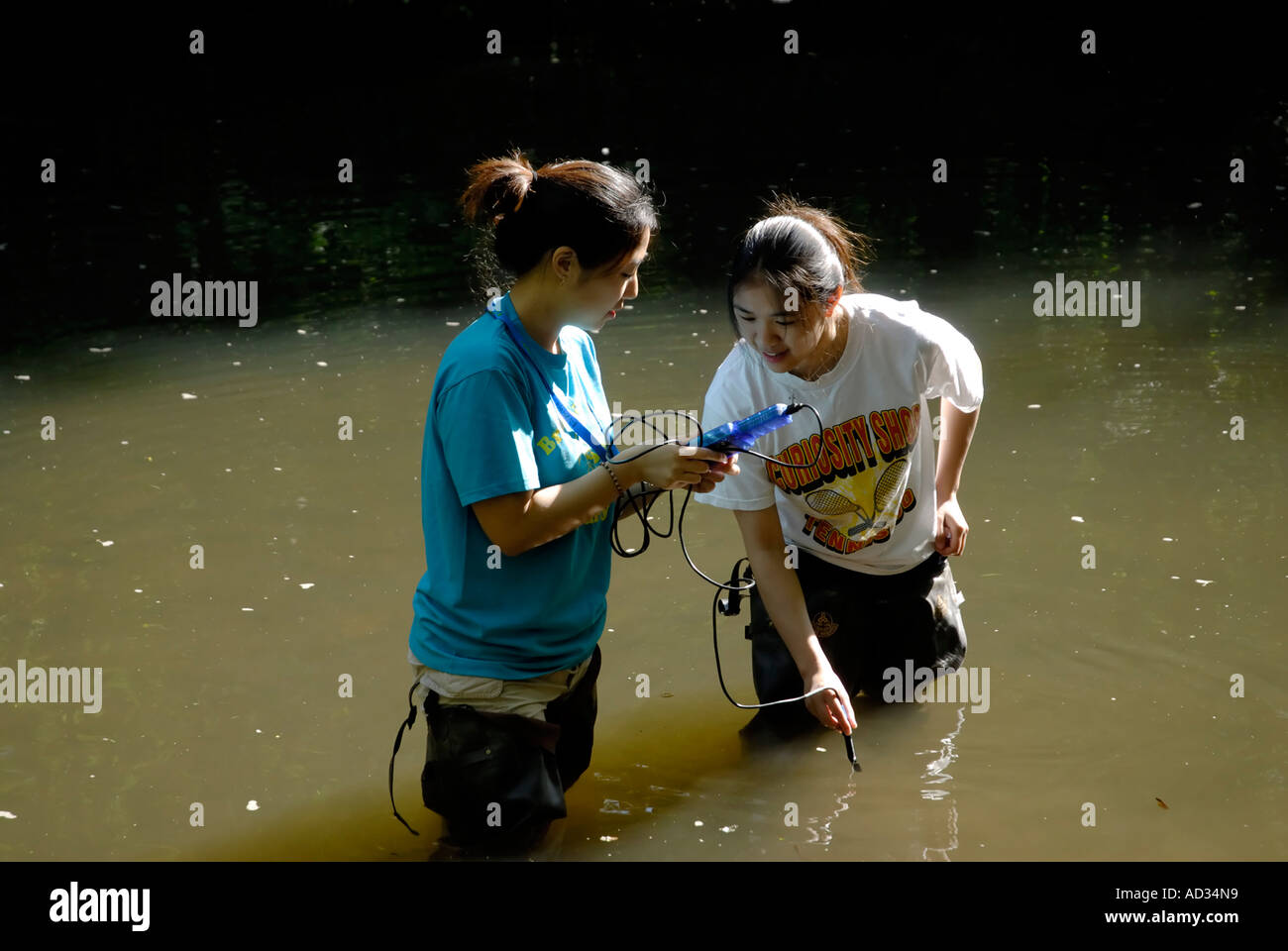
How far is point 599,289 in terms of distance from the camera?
8.06ft

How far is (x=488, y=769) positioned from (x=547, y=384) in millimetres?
730

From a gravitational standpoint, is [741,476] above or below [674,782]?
above

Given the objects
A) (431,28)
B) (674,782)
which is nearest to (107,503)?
(674,782)

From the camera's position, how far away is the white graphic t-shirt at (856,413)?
2.81 metres

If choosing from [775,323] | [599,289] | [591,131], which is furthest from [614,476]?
[591,131]

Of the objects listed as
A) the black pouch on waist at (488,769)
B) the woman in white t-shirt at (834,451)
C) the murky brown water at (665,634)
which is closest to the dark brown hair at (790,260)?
the woman in white t-shirt at (834,451)

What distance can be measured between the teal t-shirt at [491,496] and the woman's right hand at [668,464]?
155 millimetres

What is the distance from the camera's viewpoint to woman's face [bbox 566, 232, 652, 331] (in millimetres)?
2445

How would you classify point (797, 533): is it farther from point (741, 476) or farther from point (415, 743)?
point (415, 743)

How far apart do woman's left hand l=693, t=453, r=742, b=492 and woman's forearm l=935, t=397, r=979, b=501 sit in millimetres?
725

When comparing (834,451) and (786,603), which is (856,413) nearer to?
(834,451)

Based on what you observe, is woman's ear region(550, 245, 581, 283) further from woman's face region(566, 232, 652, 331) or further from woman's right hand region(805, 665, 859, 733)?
woman's right hand region(805, 665, 859, 733)

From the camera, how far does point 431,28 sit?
18875 millimetres

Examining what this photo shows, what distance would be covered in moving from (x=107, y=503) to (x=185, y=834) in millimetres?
2220
